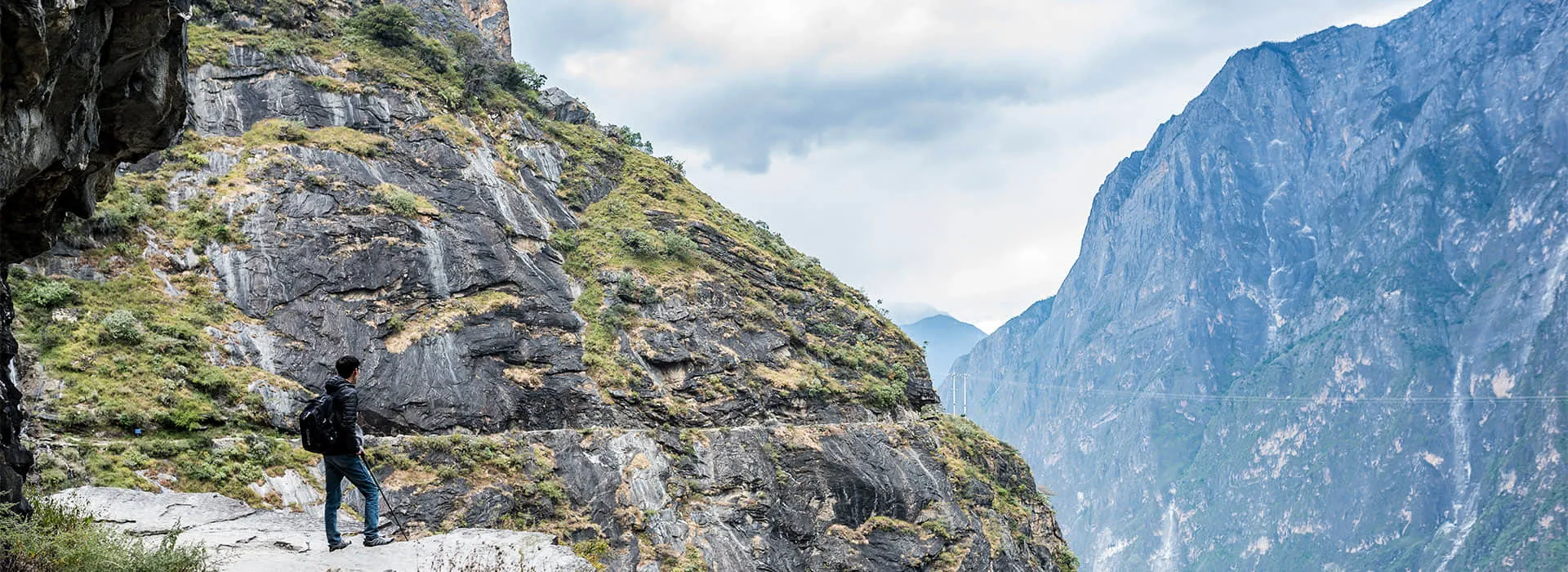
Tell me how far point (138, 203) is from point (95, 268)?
2998 mm

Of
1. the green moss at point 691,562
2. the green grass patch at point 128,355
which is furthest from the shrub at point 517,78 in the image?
the green moss at point 691,562

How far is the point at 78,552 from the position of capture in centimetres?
713

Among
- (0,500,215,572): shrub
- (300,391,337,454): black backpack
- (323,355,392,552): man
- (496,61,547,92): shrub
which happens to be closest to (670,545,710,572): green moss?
(323,355,392,552): man

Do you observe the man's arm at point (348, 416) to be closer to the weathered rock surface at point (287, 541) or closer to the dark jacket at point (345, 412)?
the dark jacket at point (345, 412)

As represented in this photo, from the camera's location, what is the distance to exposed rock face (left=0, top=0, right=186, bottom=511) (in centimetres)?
723

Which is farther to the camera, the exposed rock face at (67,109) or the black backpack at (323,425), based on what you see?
the black backpack at (323,425)

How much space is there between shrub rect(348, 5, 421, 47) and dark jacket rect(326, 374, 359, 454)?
3554 cm

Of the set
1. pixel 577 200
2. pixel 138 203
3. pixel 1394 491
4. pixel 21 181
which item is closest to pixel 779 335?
pixel 577 200

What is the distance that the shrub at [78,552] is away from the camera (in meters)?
7.02

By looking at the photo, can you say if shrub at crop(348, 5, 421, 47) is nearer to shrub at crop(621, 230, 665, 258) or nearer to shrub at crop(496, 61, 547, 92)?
shrub at crop(496, 61, 547, 92)

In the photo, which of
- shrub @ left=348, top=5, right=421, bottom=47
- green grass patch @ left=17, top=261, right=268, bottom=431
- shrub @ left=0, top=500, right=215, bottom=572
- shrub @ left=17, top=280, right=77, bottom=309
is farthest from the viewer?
shrub @ left=348, top=5, right=421, bottom=47

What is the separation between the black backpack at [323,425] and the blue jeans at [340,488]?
0.52 ft

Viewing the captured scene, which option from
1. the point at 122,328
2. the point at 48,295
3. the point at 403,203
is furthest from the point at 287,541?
the point at 403,203

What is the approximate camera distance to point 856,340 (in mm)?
39188
